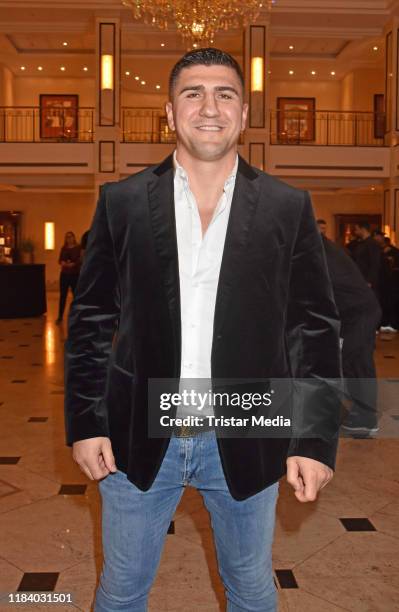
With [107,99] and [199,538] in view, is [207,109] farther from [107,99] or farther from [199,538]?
[107,99]

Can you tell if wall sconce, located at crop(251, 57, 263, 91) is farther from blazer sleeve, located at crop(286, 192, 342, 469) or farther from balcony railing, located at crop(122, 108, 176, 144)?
blazer sleeve, located at crop(286, 192, 342, 469)

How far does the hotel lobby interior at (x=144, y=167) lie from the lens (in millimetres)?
2670

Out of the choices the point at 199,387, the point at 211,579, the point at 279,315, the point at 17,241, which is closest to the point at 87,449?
the point at 199,387

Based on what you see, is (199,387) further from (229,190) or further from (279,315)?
(229,190)

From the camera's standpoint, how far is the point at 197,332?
1.52m

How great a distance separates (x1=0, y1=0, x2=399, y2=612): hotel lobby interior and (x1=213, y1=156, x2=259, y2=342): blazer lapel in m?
1.42

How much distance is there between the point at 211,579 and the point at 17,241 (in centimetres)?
1900

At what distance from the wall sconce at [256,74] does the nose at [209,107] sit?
1392 centimetres

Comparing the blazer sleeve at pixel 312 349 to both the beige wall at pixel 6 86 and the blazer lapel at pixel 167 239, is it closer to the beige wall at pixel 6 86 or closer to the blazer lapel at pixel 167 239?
the blazer lapel at pixel 167 239

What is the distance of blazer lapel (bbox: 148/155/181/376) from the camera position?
4.90 feet

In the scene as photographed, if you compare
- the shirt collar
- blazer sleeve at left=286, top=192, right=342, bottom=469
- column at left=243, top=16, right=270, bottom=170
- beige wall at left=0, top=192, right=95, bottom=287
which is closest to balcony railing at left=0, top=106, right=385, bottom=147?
beige wall at left=0, top=192, right=95, bottom=287

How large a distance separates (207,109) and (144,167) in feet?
48.7

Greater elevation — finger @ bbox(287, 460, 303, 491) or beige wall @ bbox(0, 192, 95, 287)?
beige wall @ bbox(0, 192, 95, 287)

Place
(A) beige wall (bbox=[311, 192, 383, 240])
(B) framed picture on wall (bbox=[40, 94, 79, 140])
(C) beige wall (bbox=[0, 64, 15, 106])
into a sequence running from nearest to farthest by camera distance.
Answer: (C) beige wall (bbox=[0, 64, 15, 106])
(B) framed picture on wall (bbox=[40, 94, 79, 140])
(A) beige wall (bbox=[311, 192, 383, 240])
